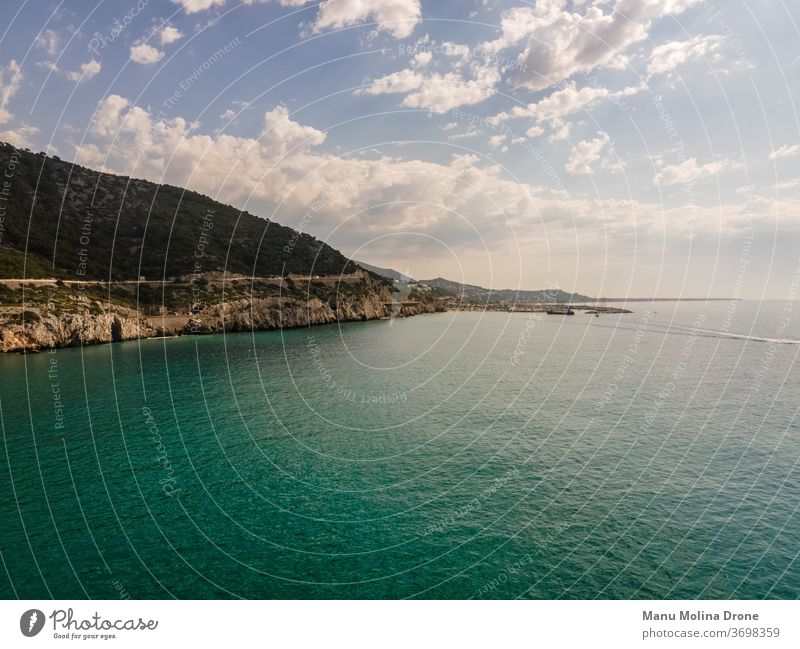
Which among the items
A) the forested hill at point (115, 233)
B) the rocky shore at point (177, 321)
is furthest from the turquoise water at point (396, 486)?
the forested hill at point (115, 233)

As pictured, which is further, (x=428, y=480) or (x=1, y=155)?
→ (x=1, y=155)

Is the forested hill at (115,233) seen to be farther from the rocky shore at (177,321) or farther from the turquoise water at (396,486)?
the turquoise water at (396,486)

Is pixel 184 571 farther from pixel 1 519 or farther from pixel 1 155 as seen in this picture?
pixel 1 155

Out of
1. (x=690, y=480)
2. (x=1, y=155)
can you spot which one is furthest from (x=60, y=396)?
(x=1, y=155)

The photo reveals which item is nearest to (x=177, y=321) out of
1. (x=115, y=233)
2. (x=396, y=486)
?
(x=115, y=233)

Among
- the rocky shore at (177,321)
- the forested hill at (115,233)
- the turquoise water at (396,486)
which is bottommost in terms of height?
the turquoise water at (396,486)

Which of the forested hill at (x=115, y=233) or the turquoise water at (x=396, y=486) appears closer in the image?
the turquoise water at (x=396, y=486)
